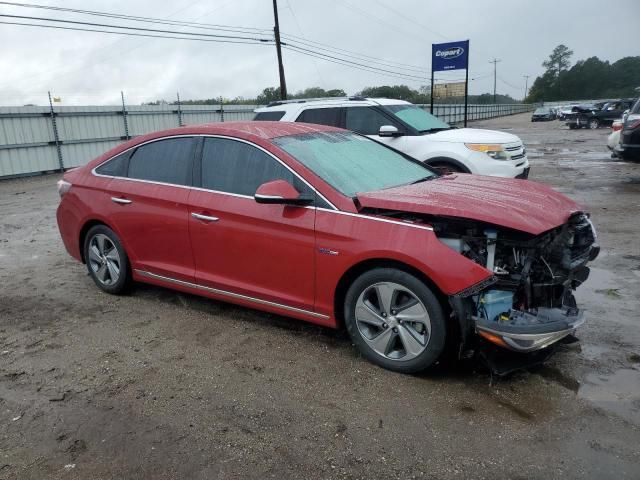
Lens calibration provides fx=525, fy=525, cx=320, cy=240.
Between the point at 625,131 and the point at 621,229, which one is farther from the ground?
the point at 625,131

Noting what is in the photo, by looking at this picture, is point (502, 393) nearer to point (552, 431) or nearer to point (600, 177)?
point (552, 431)

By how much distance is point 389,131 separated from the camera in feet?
26.7

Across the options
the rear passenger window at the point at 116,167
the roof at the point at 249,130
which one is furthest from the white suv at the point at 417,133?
the rear passenger window at the point at 116,167

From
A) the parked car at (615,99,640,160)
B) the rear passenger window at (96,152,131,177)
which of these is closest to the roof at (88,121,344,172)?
the rear passenger window at (96,152,131,177)

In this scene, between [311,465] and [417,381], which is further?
[417,381]

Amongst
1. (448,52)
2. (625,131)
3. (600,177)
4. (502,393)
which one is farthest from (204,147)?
(448,52)

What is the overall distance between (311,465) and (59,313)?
319 cm

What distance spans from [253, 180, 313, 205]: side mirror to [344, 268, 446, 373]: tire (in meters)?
0.69

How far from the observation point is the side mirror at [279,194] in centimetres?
358

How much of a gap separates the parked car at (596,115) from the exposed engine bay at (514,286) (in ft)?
111

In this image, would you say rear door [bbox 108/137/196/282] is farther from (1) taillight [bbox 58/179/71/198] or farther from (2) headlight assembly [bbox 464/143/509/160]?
(2) headlight assembly [bbox 464/143/509/160]

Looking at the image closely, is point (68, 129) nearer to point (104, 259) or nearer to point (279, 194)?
point (104, 259)

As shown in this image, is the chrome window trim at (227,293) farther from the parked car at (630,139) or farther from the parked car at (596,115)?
the parked car at (596,115)

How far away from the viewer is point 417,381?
11.1 feet
